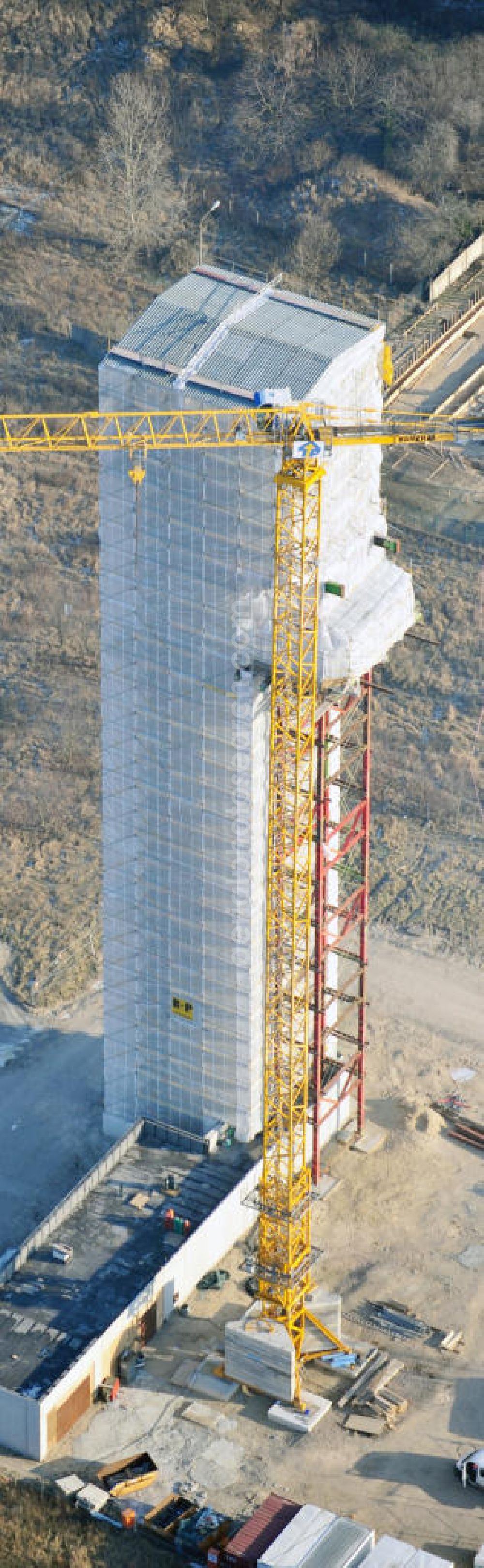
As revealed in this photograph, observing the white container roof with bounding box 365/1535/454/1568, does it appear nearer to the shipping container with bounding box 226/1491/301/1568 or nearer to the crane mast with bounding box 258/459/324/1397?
the shipping container with bounding box 226/1491/301/1568

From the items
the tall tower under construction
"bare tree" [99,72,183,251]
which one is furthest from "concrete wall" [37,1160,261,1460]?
"bare tree" [99,72,183,251]

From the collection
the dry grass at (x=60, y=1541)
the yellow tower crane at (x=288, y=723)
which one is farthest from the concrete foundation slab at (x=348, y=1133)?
the dry grass at (x=60, y=1541)

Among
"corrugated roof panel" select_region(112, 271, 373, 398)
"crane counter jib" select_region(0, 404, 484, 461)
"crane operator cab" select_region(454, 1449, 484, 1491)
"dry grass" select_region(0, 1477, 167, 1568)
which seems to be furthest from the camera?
"corrugated roof panel" select_region(112, 271, 373, 398)

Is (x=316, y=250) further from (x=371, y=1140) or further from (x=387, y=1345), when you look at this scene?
(x=387, y=1345)

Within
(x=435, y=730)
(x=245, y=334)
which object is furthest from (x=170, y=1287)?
(x=435, y=730)

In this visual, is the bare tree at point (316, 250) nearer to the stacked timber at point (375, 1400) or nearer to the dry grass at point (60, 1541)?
the stacked timber at point (375, 1400)
